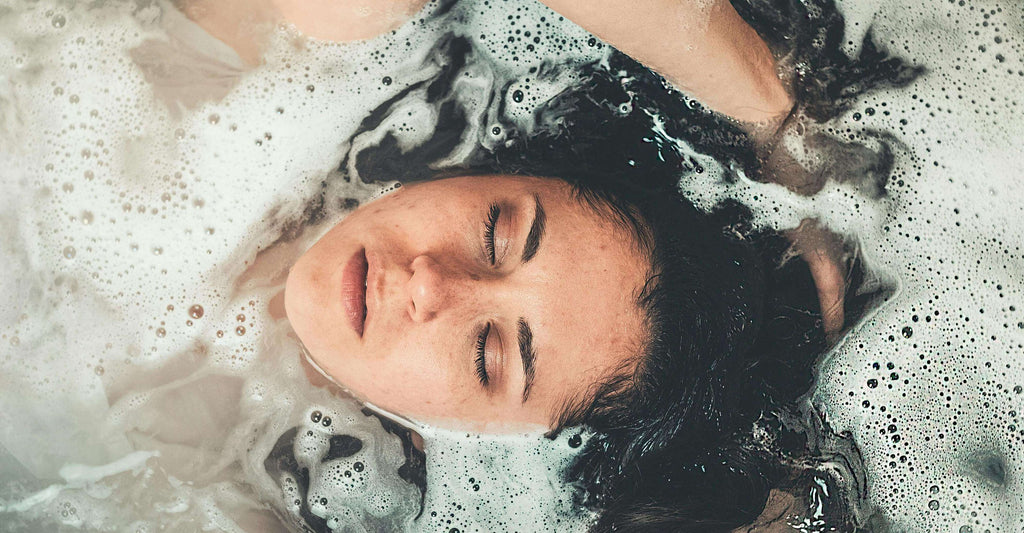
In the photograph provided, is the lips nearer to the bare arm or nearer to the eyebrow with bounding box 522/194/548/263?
the eyebrow with bounding box 522/194/548/263

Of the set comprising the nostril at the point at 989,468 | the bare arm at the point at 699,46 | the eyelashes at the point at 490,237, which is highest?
the bare arm at the point at 699,46

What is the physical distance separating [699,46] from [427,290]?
0.58 meters

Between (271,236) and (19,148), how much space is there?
447 mm

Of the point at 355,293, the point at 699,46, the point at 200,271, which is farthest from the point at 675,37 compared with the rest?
the point at 200,271

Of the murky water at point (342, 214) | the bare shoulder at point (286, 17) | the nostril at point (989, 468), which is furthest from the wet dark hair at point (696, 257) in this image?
the nostril at point (989, 468)

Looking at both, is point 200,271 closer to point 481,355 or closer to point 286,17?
point 286,17

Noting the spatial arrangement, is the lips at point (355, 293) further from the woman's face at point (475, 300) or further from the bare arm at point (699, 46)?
the bare arm at point (699, 46)

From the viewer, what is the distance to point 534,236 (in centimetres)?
92

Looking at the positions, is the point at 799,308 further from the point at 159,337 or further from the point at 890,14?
the point at 159,337

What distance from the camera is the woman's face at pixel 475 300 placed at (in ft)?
2.95

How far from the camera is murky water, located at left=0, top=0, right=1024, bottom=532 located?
1197mm

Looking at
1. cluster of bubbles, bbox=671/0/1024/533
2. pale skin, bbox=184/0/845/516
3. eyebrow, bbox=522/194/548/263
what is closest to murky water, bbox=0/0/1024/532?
cluster of bubbles, bbox=671/0/1024/533

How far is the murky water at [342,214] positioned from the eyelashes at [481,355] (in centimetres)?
34

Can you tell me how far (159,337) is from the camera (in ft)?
3.98
